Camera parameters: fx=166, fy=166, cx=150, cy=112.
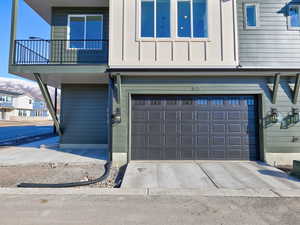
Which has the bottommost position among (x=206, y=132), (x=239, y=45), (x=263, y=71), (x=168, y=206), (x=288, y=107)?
(x=168, y=206)

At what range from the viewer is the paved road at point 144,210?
2858 mm

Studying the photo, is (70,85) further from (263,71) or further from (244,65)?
(263,71)

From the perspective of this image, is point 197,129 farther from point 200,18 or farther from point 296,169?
point 200,18

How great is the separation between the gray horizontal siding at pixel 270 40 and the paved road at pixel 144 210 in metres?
4.77

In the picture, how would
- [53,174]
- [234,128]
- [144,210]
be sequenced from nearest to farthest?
[144,210]
[53,174]
[234,128]

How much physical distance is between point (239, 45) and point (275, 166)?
452 centimetres

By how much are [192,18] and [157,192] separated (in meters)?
5.98

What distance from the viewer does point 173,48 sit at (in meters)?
6.04

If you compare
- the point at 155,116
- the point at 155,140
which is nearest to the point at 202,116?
the point at 155,116

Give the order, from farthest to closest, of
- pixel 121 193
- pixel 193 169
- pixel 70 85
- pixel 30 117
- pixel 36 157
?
pixel 30 117 → pixel 70 85 → pixel 36 157 → pixel 193 169 → pixel 121 193

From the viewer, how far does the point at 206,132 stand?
627cm

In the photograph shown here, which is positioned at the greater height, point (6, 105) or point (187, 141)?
point (6, 105)

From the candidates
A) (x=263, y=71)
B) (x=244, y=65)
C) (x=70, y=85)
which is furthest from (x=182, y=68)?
(x=70, y=85)

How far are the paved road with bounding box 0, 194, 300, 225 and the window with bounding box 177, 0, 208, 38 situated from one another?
215 inches
